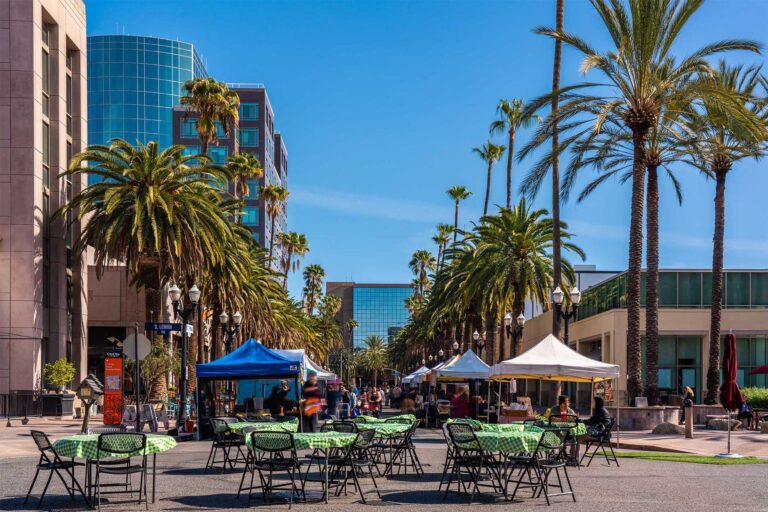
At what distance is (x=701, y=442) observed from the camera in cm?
2741

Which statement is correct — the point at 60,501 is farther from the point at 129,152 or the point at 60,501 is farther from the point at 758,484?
the point at 129,152

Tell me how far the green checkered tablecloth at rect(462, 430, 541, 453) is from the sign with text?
21.4 m

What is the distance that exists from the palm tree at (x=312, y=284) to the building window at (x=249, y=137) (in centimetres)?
2021

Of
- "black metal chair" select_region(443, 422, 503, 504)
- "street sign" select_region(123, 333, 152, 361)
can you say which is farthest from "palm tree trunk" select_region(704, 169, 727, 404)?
"black metal chair" select_region(443, 422, 503, 504)

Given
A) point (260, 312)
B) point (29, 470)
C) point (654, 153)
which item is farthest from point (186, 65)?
point (29, 470)

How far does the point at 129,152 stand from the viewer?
135 ft

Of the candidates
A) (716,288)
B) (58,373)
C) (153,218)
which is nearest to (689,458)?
(716,288)

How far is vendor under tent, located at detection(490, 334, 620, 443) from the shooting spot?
25.3 meters

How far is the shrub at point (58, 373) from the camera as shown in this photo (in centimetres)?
4356

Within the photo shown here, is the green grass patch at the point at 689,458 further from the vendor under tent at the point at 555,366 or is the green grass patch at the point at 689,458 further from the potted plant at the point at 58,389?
the potted plant at the point at 58,389

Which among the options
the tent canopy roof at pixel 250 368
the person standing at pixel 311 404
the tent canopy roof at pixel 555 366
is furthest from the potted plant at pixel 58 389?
the tent canopy roof at pixel 555 366

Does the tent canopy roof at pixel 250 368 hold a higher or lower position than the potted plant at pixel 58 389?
higher

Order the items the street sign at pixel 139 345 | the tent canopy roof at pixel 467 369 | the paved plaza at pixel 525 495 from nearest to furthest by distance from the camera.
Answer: the paved plaza at pixel 525 495 → the street sign at pixel 139 345 → the tent canopy roof at pixel 467 369

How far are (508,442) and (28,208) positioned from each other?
34280 mm
